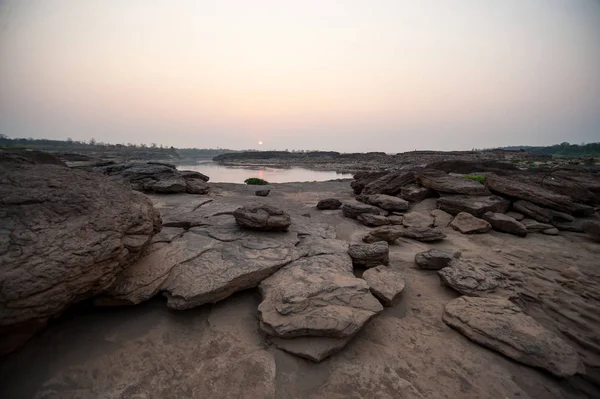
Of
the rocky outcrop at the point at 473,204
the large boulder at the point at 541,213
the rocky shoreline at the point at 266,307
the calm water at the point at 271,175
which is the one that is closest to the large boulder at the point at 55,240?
the rocky shoreline at the point at 266,307

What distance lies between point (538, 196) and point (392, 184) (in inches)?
186

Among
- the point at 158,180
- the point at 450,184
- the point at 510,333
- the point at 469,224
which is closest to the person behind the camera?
the point at 510,333

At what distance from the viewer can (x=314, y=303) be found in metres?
3.29

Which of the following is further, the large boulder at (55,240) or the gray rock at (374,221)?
the gray rock at (374,221)

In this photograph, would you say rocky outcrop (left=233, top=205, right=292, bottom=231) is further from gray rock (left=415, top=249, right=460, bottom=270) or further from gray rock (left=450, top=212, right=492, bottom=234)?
gray rock (left=450, top=212, right=492, bottom=234)

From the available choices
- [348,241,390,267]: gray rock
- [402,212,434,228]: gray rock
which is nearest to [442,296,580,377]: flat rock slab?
[348,241,390,267]: gray rock

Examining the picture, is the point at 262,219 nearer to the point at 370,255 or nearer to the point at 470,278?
the point at 370,255

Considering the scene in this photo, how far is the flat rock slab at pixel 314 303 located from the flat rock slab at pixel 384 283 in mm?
268

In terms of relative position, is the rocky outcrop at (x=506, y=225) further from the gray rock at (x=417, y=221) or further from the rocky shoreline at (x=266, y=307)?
the gray rock at (x=417, y=221)

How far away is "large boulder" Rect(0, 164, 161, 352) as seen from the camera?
93.2 inches

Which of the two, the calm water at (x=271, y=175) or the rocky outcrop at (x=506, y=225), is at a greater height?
the rocky outcrop at (x=506, y=225)

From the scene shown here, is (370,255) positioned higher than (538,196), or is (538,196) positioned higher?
(538,196)

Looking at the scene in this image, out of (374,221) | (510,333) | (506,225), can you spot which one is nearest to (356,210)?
(374,221)

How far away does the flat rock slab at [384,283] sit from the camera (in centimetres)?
368
